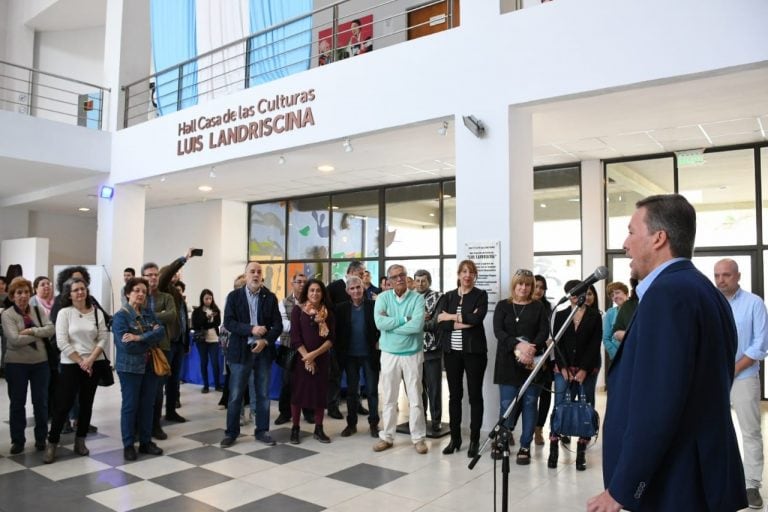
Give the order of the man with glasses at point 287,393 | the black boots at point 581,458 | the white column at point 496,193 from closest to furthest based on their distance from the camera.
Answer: the black boots at point 581,458 → the white column at point 496,193 → the man with glasses at point 287,393

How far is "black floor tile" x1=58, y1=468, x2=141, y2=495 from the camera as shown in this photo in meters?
4.11

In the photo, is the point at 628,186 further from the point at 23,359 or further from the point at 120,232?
the point at 120,232

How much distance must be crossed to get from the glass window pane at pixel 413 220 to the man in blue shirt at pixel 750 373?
656 centimetres

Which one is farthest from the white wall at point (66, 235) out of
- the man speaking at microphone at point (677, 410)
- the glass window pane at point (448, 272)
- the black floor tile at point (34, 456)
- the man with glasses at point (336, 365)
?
the man speaking at microphone at point (677, 410)

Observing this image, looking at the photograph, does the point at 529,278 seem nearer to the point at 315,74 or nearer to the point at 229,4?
the point at 315,74

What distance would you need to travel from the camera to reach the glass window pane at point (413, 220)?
10.3 metres

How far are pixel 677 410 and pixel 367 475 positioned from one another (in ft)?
10.7

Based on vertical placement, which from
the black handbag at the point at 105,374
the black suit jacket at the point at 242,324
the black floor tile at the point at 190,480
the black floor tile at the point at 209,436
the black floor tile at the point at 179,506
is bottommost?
the black floor tile at the point at 209,436

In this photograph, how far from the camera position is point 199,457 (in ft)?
16.1

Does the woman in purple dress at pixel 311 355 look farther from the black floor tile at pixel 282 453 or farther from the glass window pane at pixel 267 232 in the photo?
the glass window pane at pixel 267 232

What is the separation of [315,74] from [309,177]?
2.90 metres

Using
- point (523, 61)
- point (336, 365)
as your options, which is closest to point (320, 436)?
point (336, 365)

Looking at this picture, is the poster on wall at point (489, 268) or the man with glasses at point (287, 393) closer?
the poster on wall at point (489, 268)

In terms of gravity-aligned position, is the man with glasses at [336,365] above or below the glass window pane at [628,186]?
below
